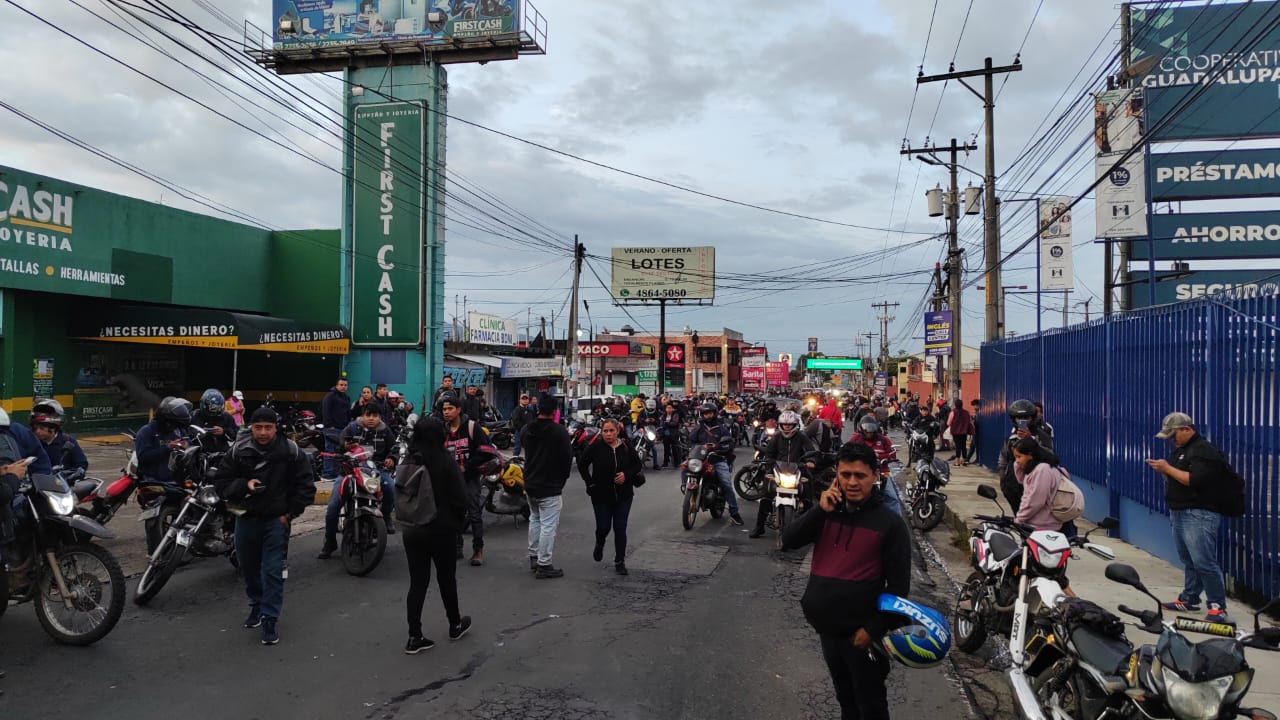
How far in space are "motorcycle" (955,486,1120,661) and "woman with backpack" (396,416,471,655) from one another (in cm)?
391

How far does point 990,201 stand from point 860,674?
19035mm

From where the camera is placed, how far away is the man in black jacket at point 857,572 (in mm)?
3840

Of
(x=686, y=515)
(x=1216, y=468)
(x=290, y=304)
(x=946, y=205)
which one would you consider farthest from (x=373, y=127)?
(x=1216, y=468)

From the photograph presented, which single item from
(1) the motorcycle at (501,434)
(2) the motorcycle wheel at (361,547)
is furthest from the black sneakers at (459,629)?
(1) the motorcycle at (501,434)

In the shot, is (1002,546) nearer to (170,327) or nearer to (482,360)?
(170,327)

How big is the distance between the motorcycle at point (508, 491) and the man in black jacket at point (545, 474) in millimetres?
2587

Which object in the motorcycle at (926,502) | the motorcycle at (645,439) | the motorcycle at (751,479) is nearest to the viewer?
the motorcycle at (926,502)

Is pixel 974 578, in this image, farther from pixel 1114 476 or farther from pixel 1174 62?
pixel 1174 62

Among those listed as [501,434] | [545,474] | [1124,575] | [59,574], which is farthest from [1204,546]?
[501,434]

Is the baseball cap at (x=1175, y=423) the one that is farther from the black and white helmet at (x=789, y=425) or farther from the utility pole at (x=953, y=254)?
the utility pole at (x=953, y=254)

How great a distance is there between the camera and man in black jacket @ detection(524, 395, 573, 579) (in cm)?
832

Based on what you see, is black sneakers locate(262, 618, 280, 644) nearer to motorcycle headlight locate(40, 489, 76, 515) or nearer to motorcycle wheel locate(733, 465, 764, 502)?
motorcycle headlight locate(40, 489, 76, 515)

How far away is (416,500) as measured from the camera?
603 cm

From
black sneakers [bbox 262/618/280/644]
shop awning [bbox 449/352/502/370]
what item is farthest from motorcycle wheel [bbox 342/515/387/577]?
shop awning [bbox 449/352/502/370]
